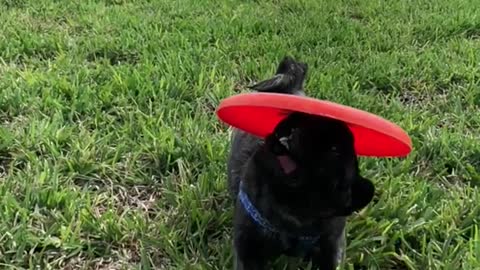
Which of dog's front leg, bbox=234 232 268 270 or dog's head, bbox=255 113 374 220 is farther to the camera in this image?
dog's front leg, bbox=234 232 268 270

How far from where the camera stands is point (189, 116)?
2996 mm

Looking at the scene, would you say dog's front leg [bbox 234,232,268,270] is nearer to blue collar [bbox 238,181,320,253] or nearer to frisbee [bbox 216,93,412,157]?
blue collar [bbox 238,181,320,253]

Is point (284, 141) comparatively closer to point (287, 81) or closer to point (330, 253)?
point (330, 253)

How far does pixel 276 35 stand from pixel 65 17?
4.14 ft

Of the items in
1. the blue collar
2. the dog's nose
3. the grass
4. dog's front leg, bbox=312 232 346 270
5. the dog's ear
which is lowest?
the grass

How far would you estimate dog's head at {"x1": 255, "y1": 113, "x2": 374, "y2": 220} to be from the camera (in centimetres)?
163

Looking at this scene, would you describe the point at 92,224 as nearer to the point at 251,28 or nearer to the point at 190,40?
the point at 190,40

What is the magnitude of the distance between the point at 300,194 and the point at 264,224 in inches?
8.0

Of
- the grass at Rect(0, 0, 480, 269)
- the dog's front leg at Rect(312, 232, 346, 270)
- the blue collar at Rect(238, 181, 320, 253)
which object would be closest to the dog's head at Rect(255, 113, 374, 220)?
the blue collar at Rect(238, 181, 320, 253)

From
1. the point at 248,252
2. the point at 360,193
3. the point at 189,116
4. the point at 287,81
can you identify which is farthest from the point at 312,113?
the point at 189,116

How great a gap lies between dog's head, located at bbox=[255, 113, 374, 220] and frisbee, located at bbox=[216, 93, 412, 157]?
47mm

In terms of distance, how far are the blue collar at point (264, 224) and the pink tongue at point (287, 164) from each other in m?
0.21

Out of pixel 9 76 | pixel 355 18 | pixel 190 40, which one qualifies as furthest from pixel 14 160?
pixel 355 18

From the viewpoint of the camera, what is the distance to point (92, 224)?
88.2 inches
